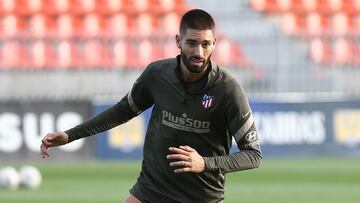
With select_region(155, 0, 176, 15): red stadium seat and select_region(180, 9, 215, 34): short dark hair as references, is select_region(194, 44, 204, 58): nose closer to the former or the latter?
select_region(180, 9, 215, 34): short dark hair

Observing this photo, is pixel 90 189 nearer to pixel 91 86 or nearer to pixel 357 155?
pixel 91 86

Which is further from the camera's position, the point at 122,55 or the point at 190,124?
the point at 122,55

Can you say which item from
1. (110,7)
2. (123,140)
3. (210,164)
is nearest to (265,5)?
(110,7)

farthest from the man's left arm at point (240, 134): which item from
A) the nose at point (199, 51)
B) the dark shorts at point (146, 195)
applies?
the dark shorts at point (146, 195)

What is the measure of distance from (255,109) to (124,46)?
2.84m

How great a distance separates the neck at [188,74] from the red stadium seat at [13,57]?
1337cm

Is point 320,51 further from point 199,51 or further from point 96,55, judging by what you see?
point 199,51

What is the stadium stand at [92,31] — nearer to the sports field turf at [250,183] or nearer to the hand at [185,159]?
the sports field turf at [250,183]

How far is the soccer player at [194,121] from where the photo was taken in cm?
568

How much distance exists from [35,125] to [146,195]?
505 inches

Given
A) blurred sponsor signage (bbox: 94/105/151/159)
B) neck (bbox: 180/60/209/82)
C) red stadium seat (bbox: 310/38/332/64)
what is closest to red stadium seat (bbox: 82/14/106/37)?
blurred sponsor signage (bbox: 94/105/151/159)

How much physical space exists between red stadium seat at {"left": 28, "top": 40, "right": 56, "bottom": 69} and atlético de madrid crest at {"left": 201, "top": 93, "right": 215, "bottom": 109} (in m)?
13.6

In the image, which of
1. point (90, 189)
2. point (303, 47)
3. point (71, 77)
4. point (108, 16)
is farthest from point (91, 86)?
point (90, 189)

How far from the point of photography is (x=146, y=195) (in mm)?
6191
